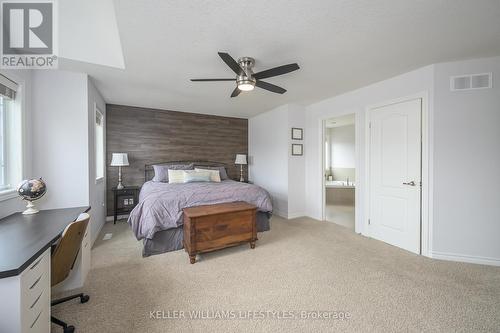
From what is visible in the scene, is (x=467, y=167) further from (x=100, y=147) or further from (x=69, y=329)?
(x=100, y=147)

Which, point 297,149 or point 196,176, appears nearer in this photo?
point 196,176

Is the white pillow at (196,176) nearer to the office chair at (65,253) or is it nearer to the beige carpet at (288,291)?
the beige carpet at (288,291)

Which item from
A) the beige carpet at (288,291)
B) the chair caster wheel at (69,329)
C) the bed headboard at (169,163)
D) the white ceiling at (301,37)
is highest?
the white ceiling at (301,37)

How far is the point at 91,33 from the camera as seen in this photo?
2299mm

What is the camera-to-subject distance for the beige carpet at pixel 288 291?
157cm

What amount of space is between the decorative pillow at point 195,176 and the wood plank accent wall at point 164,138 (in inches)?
36.7

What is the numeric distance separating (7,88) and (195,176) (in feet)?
8.72

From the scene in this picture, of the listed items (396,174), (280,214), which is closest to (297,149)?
(280,214)

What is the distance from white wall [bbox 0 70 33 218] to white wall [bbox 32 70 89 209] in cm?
9

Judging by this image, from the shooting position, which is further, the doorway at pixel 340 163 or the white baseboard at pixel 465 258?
the doorway at pixel 340 163

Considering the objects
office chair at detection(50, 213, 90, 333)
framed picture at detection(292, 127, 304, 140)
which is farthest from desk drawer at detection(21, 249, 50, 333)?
framed picture at detection(292, 127, 304, 140)

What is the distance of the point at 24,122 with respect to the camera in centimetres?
229

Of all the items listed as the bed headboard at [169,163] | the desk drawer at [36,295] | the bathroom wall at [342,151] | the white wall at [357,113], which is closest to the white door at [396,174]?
the white wall at [357,113]

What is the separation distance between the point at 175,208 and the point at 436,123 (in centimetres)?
357
